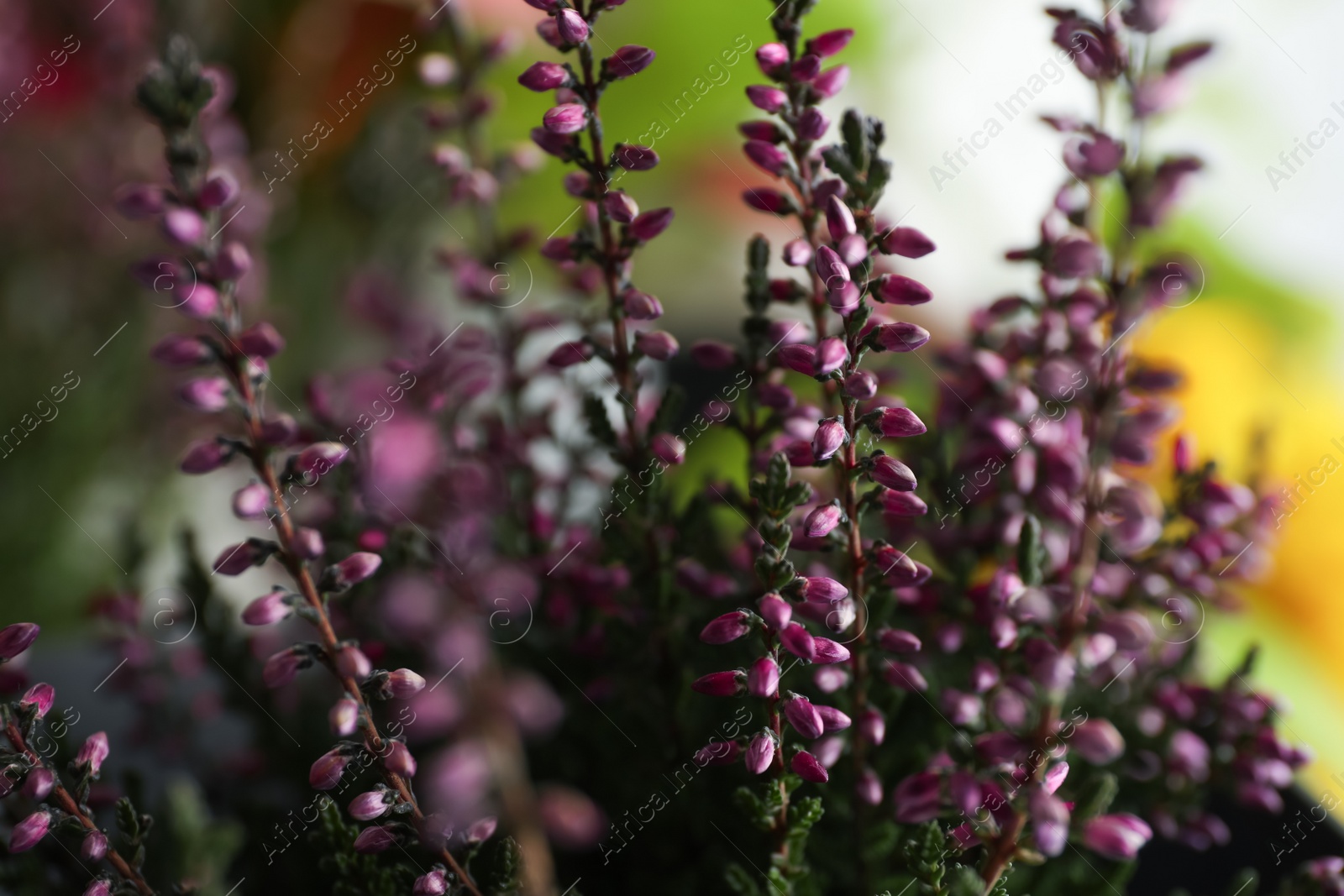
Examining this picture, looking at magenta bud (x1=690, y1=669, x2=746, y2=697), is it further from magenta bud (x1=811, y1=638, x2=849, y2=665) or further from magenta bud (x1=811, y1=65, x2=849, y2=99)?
magenta bud (x1=811, y1=65, x2=849, y2=99)

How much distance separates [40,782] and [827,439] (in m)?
0.23

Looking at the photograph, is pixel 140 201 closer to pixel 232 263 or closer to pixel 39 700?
pixel 232 263

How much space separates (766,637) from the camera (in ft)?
0.98

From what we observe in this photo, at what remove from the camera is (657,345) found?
35 centimetres

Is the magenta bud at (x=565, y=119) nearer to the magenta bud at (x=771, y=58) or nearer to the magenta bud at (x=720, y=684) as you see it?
the magenta bud at (x=771, y=58)

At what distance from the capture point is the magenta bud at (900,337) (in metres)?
0.29

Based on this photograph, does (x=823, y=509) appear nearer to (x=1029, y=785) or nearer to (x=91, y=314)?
(x=1029, y=785)

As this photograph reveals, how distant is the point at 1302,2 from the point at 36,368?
1863 mm

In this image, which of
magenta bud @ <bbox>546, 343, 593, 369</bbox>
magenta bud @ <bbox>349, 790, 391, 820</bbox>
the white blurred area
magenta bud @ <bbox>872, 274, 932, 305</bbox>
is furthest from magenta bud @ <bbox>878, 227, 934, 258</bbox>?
the white blurred area

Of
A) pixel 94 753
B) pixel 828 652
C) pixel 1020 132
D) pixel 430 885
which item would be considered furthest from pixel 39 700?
pixel 1020 132

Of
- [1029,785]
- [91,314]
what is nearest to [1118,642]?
[1029,785]

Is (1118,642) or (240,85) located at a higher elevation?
(240,85)

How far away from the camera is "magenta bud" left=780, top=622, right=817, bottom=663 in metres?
0.28

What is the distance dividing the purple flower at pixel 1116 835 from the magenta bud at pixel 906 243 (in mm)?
172
